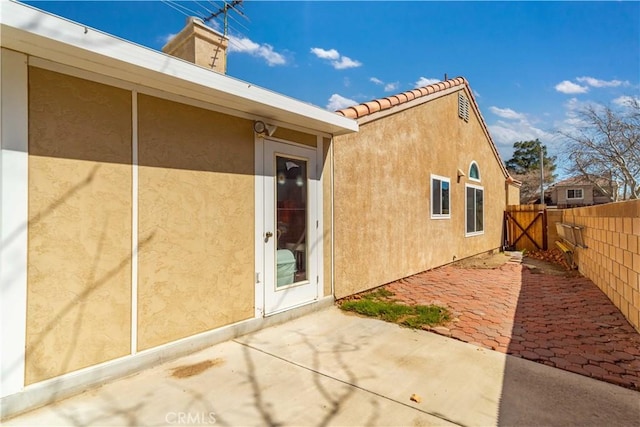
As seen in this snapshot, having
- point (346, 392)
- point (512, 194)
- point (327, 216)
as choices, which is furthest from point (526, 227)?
point (346, 392)

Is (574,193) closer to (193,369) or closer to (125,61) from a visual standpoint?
(193,369)

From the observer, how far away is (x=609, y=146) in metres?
19.8

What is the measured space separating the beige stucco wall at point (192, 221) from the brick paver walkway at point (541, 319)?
295 cm

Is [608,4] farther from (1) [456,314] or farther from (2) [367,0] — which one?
(1) [456,314]

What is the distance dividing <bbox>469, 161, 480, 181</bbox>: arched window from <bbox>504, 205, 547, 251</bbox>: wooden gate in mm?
3983

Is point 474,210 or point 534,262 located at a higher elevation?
point 474,210

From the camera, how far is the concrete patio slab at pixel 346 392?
244 cm

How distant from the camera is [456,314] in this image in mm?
5070

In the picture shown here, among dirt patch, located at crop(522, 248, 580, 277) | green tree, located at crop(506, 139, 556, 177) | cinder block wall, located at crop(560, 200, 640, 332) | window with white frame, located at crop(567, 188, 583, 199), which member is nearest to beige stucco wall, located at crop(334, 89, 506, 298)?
dirt patch, located at crop(522, 248, 580, 277)

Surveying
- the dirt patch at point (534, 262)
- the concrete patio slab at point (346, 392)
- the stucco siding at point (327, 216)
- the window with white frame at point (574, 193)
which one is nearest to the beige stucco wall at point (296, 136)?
the stucco siding at point (327, 216)

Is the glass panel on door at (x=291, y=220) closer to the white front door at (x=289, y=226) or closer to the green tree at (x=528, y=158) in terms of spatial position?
the white front door at (x=289, y=226)

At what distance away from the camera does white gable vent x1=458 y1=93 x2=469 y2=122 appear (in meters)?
10.4

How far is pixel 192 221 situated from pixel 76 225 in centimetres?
108

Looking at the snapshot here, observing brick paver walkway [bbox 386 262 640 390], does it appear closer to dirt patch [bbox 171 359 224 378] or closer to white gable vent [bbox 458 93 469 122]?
dirt patch [bbox 171 359 224 378]
